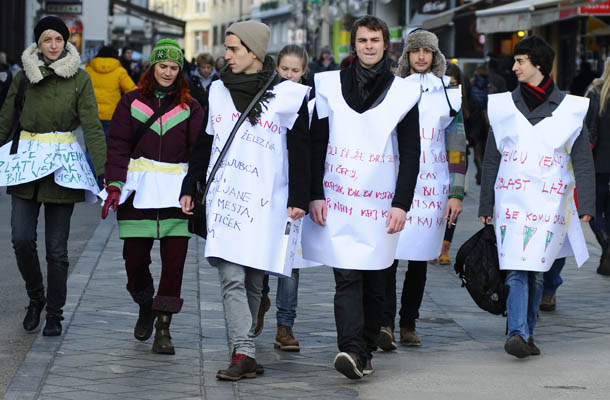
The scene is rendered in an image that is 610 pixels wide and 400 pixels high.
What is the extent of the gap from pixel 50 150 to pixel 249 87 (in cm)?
164

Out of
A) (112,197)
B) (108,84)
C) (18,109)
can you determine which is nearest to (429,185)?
(112,197)

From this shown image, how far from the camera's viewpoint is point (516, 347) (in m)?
6.95

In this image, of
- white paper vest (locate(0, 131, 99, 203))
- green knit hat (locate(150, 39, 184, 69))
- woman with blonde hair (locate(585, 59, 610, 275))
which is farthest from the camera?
woman with blonde hair (locate(585, 59, 610, 275))

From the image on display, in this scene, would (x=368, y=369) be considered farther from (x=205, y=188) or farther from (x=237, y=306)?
(x=205, y=188)

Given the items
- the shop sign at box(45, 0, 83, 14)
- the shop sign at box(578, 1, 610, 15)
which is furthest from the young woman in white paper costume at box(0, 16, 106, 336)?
the shop sign at box(45, 0, 83, 14)

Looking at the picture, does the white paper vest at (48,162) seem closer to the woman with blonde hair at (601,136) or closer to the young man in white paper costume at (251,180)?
the young man in white paper costume at (251,180)

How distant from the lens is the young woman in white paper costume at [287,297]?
732 cm

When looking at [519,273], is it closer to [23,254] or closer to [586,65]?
[23,254]

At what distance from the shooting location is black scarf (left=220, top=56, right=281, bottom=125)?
21.2ft

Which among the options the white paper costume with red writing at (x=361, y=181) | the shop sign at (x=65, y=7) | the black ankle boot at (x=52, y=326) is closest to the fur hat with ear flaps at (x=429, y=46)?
the white paper costume with red writing at (x=361, y=181)

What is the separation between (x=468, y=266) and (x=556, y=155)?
2.61 feet

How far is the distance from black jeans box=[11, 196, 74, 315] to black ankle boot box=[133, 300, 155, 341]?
0.52m

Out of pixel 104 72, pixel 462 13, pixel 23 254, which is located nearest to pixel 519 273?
pixel 23 254

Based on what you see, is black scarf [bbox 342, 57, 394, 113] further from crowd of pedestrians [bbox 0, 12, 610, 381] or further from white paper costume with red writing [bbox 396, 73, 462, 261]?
white paper costume with red writing [bbox 396, 73, 462, 261]
